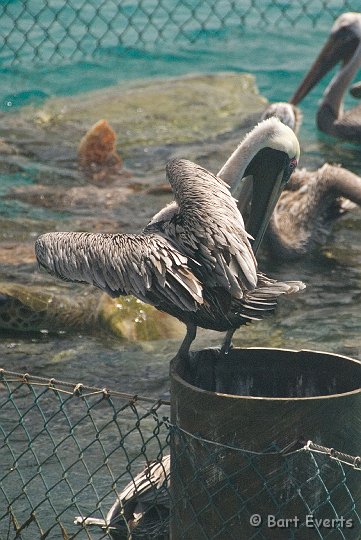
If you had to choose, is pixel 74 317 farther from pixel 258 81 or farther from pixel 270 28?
pixel 270 28

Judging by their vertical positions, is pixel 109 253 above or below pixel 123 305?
above

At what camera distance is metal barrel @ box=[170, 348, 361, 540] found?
9.87 ft

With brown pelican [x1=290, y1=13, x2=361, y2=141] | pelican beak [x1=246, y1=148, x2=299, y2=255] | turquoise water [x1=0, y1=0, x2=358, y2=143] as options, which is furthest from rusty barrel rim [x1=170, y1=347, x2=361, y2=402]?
turquoise water [x1=0, y1=0, x2=358, y2=143]

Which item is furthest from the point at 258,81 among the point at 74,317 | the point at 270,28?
the point at 74,317

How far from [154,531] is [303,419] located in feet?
2.85

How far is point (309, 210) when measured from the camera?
7.98 metres

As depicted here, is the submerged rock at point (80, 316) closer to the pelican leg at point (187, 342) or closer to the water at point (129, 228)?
the water at point (129, 228)

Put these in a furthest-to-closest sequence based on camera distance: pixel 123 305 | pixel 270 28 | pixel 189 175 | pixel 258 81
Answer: pixel 270 28 < pixel 258 81 < pixel 123 305 < pixel 189 175

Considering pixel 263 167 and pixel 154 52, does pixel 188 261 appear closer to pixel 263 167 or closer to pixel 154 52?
pixel 263 167

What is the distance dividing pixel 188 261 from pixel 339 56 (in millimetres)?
8153

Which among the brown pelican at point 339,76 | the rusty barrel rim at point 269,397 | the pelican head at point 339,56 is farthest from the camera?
the pelican head at point 339,56

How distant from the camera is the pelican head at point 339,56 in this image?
11070 millimetres

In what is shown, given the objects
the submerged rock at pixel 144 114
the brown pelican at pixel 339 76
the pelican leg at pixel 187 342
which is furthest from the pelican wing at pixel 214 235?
the brown pelican at pixel 339 76

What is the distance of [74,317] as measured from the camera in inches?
253
